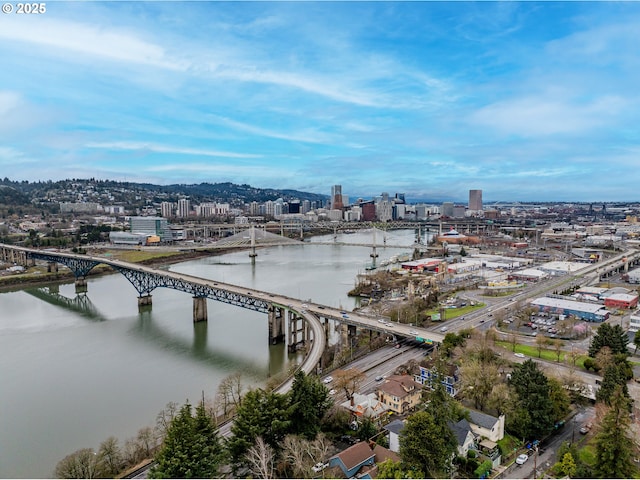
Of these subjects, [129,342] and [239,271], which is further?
[239,271]

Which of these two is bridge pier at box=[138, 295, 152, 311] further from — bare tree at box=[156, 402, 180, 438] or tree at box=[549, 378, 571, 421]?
tree at box=[549, 378, 571, 421]

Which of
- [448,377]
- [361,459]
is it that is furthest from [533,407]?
[361,459]

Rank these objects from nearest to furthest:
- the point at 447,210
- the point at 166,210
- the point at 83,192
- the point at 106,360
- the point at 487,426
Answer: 1. the point at 487,426
2. the point at 106,360
3. the point at 166,210
4. the point at 83,192
5. the point at 447,210

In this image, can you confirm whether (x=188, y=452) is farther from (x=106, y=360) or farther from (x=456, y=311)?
(x=456, y=311)

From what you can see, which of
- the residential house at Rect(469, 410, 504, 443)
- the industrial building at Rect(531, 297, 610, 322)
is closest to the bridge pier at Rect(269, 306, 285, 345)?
the residential house at Rect(469, 410, 504, 443)

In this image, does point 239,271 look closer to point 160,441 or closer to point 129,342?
point 129,342

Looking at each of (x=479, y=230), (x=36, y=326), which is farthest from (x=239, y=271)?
(x=479, y=230)

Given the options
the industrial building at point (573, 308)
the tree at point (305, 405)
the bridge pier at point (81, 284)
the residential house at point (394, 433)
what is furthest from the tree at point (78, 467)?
the bridge pier at point (81, 284)
